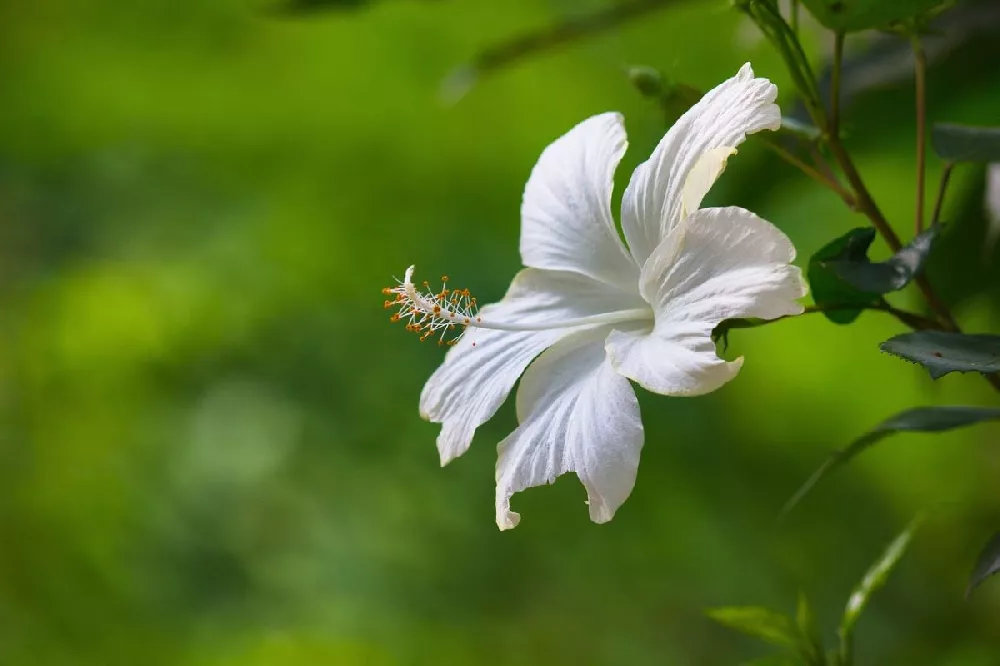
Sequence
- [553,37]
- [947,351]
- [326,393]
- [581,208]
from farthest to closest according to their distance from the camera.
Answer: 1. [326,393]
2. [553,37]
3. [581,208]
4. [947,351]

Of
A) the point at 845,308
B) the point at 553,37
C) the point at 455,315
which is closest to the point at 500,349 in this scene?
the point at 455,315

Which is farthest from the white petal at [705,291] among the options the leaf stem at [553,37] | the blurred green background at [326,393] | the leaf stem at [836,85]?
the blurred green background at [326,393]

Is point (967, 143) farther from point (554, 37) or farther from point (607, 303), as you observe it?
point (554, 37)

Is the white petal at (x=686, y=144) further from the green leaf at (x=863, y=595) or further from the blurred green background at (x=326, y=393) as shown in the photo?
the blurred green background at (x=326, y=393)

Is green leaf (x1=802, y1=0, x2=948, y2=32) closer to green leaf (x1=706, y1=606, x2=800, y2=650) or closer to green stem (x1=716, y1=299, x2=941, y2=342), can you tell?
green stem (x1=716, y1=299, x2=941, y2=342)

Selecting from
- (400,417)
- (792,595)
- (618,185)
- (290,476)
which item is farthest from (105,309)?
(792,595)
